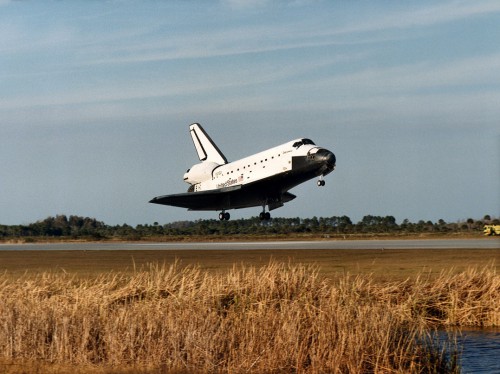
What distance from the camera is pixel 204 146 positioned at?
285ft

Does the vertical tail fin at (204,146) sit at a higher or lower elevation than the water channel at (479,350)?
higher

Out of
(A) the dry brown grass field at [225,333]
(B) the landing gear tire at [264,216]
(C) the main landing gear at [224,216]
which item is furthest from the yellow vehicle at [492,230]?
(A) the dry brown grass field at [225,333]

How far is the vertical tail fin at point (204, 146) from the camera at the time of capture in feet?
278

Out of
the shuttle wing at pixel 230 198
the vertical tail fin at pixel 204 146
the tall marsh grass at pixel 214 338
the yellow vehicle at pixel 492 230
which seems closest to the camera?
the tall marsh grass at pixel 214 338

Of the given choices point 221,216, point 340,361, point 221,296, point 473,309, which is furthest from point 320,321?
point 221,216

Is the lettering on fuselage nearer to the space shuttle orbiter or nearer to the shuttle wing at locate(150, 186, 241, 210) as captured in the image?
the space shuttle orbiter

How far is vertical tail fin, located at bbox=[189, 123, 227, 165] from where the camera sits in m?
84.6

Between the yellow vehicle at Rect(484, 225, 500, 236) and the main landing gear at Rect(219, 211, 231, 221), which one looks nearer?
the yellow vehicle at Rect(484, 225, 500, 236)

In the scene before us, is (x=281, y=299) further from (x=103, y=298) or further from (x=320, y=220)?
(x=320, y=220)

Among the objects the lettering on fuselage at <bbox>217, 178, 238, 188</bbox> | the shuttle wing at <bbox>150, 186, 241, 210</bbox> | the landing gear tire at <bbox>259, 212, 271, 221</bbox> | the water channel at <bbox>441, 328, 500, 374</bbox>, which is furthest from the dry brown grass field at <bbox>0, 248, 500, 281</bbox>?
the lettering on fuselage at <bbox>217, 178, 238, 188</bbox>

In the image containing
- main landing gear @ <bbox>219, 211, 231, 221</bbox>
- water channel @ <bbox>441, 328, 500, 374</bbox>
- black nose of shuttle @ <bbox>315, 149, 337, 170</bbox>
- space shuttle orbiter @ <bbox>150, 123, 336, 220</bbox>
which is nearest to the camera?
water channel @ <bbox>441, 328, 500, 374</bbox>

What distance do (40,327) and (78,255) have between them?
30.7 metres

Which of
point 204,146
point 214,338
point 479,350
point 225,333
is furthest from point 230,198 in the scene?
point 214,338

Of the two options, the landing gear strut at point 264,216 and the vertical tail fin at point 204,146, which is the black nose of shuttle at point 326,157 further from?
the vertical tail fin at point 204,146
